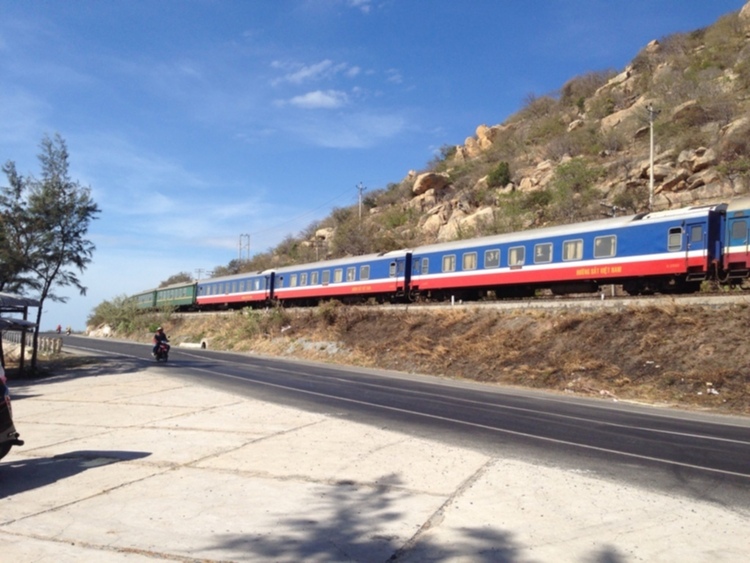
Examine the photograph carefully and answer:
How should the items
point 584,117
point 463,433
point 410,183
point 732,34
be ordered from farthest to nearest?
point 410,183
point 584,117
point 732,34
point 463,433

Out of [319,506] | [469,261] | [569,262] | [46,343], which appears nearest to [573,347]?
[569,262]

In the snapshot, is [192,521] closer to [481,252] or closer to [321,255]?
[481,252]

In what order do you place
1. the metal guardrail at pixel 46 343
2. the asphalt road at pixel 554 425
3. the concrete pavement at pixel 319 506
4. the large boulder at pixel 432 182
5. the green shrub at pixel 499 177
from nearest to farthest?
1. the concrete pavement at pixel 319 506
2. the asphalt road at pixel 554 425
3. the metal guardrail at pixel 46 343
4. the green shrub at pixel 499 177
5. the large boulder at pixel 432 182

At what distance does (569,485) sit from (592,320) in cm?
1529

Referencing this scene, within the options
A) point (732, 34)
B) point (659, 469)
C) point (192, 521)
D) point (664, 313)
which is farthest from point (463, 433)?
point (732, 34)

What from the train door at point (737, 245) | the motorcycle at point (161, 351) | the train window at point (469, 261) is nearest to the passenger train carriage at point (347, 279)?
the train window at point (469, 261)

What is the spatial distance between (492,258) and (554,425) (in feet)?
50.1

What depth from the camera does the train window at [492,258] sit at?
2556 centimetres

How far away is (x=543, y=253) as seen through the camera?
23.8 meters

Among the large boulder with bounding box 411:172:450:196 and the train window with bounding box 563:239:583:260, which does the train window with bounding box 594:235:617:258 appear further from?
the large boulder with bounding box 411:172:450:196

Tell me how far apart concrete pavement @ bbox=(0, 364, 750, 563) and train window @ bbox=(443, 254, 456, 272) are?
18.7 metres

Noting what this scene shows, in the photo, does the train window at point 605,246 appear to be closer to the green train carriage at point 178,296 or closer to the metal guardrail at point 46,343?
the metal guardrail at point 46,343

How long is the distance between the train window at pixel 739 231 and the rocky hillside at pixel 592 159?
18474mm

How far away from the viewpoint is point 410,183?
87.2 metres
